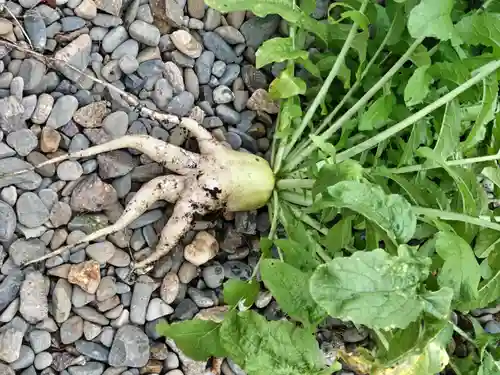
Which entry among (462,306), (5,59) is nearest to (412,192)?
(462,306)

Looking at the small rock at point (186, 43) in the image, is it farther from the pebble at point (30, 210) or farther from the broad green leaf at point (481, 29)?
the broad green leaf at point (481, 29)

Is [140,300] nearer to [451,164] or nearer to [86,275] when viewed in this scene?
[86,275]

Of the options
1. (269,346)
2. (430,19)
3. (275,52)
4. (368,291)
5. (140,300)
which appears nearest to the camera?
(368,291)

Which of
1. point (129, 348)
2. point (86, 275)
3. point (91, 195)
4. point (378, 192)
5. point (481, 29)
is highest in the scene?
point (481, 29)

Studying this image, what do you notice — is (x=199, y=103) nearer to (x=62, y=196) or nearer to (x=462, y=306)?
(x=62, y=196)

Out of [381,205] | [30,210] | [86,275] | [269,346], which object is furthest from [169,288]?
[381,205]

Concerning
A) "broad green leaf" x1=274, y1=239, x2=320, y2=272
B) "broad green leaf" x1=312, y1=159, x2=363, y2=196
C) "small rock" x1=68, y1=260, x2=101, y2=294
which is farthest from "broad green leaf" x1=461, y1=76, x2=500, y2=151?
"small rock" x1=68, y1=260, x2=101, y2=294

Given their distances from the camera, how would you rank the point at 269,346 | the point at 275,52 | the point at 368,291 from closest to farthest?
the point at 368,291 < the point at 269,346 < the point at 275,52
